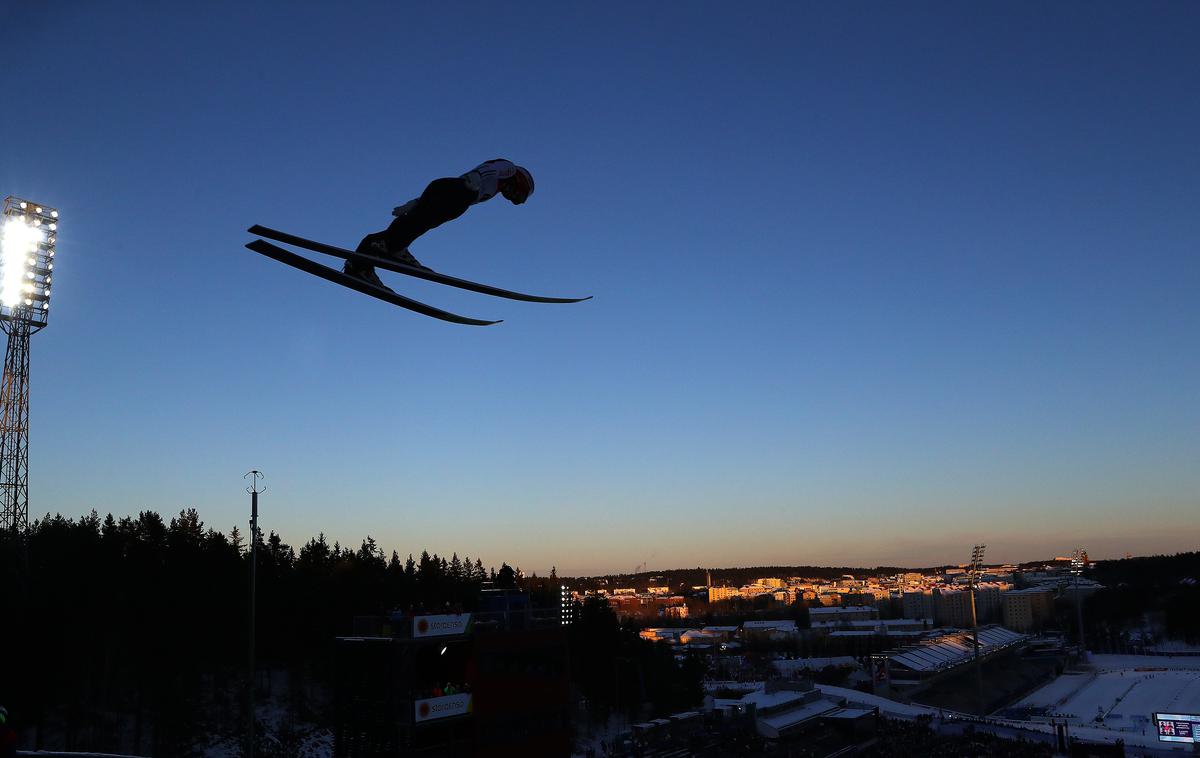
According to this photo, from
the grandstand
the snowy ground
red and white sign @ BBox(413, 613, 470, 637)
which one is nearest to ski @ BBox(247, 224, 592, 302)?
red and white sign @ BBox(413, 613, 470, 637)

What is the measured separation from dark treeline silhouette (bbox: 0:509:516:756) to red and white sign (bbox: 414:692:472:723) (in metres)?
2.83

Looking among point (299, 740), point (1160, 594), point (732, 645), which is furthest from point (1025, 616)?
point (299, 740)

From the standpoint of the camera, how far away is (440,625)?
23438 mm

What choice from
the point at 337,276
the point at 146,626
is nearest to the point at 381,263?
the point at 337,276

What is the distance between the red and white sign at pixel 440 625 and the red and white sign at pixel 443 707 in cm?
169

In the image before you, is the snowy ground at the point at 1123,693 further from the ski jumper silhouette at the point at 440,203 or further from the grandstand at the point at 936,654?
the ski jumper silhouette at the point at 440,203

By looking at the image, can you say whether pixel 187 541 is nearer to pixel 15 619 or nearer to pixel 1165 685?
pixel 15 619

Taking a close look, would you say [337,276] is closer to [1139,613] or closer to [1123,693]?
[1123,693]

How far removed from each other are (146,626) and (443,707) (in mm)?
19691

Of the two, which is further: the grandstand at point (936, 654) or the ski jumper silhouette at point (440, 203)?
the grandstand at point (936, 654)

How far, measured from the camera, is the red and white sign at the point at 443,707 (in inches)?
879

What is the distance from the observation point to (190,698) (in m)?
36.4

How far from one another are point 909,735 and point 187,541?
39934mm

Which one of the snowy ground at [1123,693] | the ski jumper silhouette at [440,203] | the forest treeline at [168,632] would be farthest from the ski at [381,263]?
the snowy ground at [1123,693]
